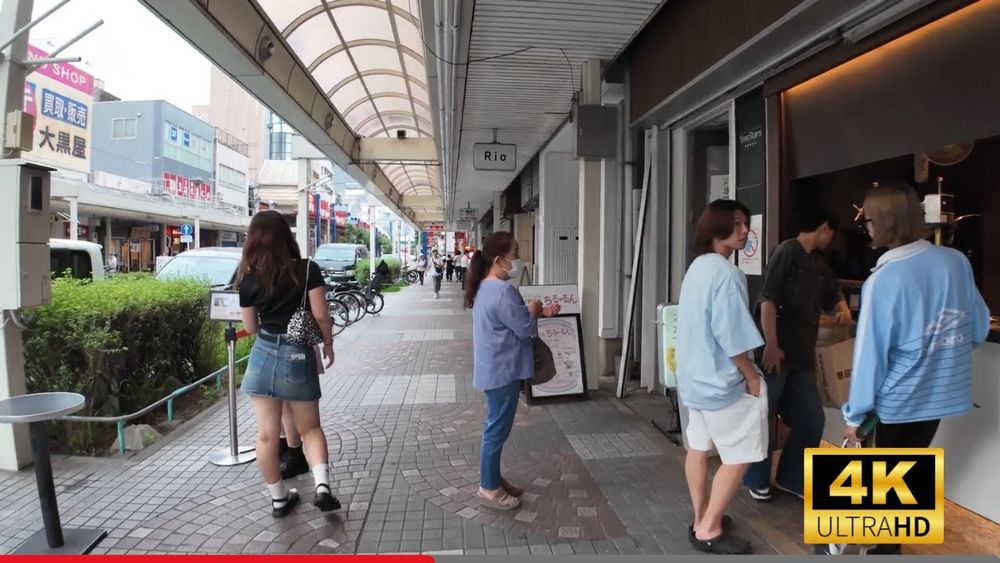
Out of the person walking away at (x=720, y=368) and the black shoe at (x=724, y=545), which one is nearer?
the person walking away at (x=720, y=368)

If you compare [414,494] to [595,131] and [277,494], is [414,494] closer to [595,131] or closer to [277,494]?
[277,494]

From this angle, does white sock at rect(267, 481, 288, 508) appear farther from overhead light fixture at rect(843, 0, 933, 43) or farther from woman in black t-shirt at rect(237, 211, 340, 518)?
overhead light fixture at rect(843, 0, 933, 43)

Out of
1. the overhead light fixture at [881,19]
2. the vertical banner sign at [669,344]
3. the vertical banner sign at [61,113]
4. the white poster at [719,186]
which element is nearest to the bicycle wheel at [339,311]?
the white poster at [719,186]

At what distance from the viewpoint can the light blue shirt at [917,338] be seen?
2.31 meters

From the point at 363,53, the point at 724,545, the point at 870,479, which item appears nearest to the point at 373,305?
the point at 363,53

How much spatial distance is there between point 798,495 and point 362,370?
5.47 m

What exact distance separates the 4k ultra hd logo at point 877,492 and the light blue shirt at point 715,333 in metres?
0.45

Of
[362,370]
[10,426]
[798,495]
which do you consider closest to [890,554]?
[798,495]

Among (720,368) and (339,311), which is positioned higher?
(720,368)

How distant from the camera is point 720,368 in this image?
8.82ft

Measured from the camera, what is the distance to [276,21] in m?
6.89

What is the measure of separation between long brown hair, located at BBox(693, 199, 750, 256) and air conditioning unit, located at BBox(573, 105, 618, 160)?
3432 millimetres

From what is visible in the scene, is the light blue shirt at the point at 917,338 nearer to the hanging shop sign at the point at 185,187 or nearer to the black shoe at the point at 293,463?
the black shoe at the point at 293,463

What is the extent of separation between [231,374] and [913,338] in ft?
13.8
